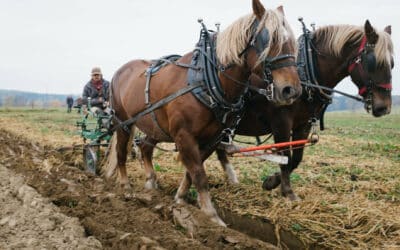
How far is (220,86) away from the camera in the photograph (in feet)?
14.3

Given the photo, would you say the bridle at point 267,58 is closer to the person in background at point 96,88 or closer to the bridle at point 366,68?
the bridle at point 366,68

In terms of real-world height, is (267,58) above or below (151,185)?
above

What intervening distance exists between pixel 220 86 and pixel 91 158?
3.88 m

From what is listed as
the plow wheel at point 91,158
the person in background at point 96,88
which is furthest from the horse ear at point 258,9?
the person in background at point 96,88

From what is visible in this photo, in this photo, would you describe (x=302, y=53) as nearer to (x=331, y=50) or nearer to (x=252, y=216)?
(x=331, y=50)

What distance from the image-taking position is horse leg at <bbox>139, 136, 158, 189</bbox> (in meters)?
6.45

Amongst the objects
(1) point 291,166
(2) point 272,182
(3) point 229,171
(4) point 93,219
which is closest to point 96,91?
(3) point 229,171

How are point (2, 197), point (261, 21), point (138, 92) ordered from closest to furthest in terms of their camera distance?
point (261, 21) < point (2, 197) < point (138, 92)

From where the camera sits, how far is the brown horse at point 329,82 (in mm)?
4582

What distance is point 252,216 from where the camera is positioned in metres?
5.00

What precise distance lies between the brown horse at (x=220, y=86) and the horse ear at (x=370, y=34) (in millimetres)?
1001

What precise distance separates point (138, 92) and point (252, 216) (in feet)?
6.88

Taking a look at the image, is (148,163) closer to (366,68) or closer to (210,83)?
(210,83)

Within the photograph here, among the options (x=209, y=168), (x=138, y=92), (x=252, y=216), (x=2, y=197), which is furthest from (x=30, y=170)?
(x=252, y=216)
